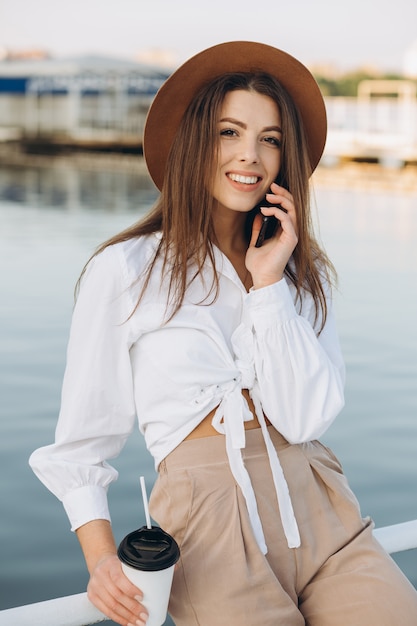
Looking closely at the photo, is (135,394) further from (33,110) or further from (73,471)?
(33,110)

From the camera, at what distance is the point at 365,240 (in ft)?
38.8

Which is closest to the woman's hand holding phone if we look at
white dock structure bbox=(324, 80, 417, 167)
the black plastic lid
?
the black plastic lid

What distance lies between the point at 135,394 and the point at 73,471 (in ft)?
0.56

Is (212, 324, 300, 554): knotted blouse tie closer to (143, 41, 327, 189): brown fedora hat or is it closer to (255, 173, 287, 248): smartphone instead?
(255, 173, 287, 248): smartphone

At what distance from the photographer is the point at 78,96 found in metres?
33.2

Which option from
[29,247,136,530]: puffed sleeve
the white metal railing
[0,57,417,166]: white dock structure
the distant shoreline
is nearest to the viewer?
the white metal railing

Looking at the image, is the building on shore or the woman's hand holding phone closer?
the woman's hand holding phone

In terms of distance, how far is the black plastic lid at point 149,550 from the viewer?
1.29 m

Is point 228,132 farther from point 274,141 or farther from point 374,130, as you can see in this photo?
point 374,130

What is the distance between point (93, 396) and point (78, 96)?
107 feet

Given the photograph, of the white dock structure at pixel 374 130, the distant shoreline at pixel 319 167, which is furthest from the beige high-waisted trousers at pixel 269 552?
the white dock structure at pixel 374 130

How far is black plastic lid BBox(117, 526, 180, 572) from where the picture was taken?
129cm

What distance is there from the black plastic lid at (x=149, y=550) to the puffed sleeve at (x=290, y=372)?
0.37 meters

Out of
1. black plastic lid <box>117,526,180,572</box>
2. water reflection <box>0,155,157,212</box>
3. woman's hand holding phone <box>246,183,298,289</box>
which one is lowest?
water reflection <box>0,155,157,212</box>
